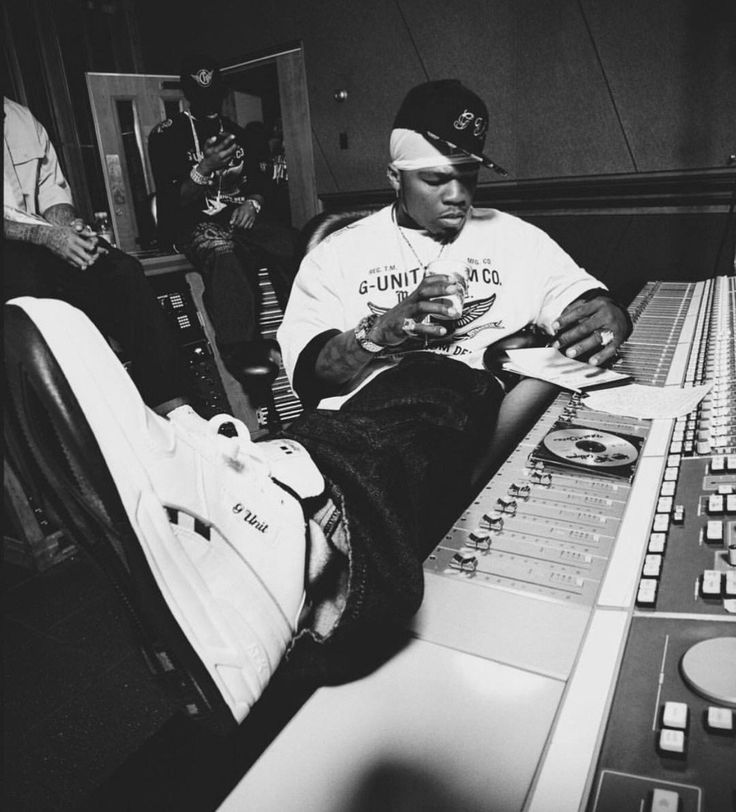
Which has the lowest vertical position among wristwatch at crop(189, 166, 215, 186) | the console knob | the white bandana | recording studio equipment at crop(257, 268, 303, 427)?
recording studio equipment at crop(257, 268, 303, 427)

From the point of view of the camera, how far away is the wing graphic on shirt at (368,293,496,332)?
5.07 feet

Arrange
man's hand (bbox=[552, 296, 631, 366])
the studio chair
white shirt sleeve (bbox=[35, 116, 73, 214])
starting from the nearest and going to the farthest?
1. the studio chair
2. man's hand (bbox=[552, 296, 631, 366])
3. white shirt sleeve (bbox=[35, 116, 73, 214])

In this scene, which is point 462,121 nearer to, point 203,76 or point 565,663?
point 565,663

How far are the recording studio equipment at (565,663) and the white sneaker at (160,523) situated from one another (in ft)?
0.42

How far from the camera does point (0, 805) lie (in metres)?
1.26

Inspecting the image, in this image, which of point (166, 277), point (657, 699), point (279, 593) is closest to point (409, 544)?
point (279, 593)

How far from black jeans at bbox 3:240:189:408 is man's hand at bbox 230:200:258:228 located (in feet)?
2.71

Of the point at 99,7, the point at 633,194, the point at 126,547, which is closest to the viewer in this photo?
the point at 126,547

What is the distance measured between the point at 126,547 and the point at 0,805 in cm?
114

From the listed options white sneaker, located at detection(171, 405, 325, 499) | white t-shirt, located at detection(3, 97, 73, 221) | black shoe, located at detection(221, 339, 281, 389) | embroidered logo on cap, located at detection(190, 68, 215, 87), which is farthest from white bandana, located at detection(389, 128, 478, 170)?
embroidered logo on cap, located at detection(190, 68, 215, 87)

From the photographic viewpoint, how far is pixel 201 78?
10.5 ft

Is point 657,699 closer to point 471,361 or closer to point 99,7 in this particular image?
point 471,361

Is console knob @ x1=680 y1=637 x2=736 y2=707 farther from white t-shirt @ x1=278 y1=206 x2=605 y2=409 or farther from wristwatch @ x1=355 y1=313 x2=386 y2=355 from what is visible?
white t-shirt @ x1=278 y1=206 x2=605 y2=409

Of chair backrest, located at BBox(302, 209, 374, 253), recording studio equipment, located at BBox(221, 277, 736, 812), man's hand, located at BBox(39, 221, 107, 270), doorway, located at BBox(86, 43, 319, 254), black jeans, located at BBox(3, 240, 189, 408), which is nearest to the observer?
recording studio equipment, located at BBox(221, 277, 736, 812)
